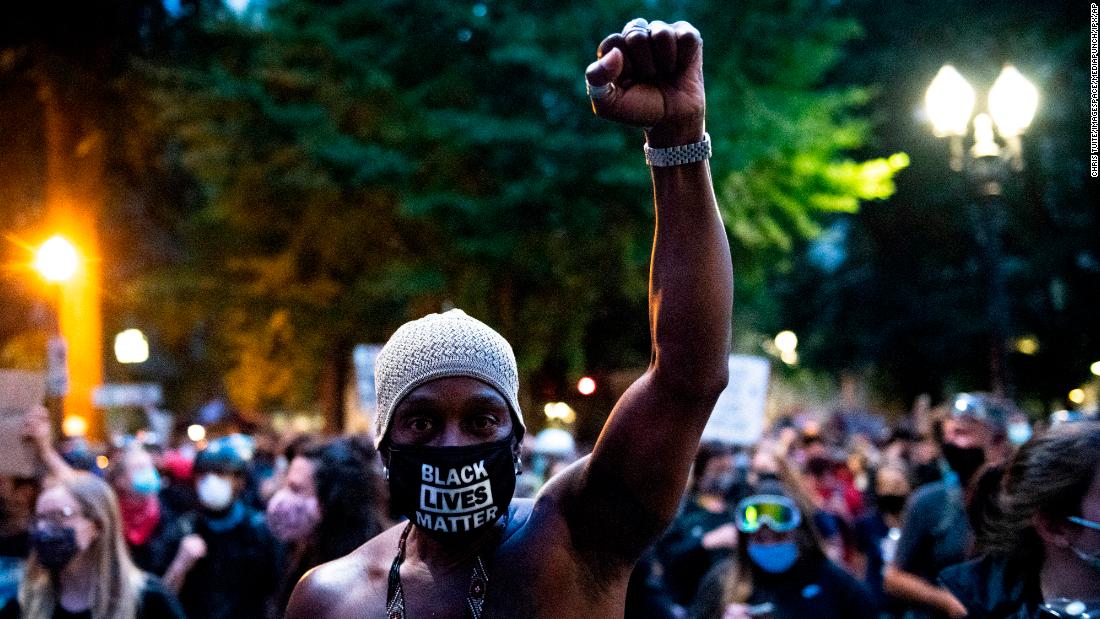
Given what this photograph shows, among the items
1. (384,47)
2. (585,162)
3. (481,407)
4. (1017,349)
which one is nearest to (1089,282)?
(1017,349)

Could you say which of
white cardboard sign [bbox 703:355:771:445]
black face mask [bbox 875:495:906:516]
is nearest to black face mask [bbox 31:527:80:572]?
black face mask [bbox 875:495:906:516]

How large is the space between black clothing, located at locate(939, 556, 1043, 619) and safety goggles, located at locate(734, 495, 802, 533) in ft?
6.92

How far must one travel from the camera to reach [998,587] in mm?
3154

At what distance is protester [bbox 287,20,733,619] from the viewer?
6.78 feet

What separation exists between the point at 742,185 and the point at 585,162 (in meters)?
2.08

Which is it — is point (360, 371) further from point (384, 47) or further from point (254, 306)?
point (254, 306)

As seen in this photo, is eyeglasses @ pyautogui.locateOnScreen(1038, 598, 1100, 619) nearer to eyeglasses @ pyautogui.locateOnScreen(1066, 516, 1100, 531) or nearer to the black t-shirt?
eyeglasses @ pyautogui.locateOnScreen(1066, 516, 1100, 531)

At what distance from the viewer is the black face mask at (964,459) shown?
566cm

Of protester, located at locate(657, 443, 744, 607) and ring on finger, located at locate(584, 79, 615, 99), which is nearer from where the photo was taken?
ring on finger, located at locate(584, 79, 615, 99)

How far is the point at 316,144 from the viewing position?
584 inches

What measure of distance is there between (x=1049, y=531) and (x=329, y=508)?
323 cm

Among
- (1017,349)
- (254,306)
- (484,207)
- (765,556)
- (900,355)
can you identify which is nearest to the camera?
(765,556)

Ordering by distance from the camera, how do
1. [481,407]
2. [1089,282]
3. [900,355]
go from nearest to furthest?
[481,407]
[1089,282]
[900,355]

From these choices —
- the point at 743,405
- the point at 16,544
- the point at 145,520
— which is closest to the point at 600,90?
the point at 16,544
